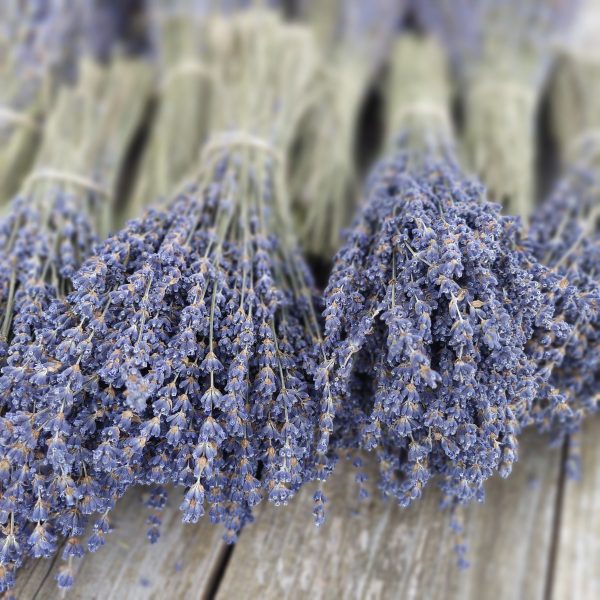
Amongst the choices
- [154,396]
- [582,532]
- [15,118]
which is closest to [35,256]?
[154,396]

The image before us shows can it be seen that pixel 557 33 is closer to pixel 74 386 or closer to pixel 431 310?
pixel 431 310

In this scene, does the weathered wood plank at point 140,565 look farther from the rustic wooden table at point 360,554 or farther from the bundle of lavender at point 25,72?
the bundle of lavender at point 25,72

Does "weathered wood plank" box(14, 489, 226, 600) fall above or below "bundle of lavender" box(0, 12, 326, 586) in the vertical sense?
below

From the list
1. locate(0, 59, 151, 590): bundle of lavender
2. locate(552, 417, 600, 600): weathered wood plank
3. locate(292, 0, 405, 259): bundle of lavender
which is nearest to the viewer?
locate(0, 59, 151, 590): bundle of lavender

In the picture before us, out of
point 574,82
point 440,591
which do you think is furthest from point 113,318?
point 574,82

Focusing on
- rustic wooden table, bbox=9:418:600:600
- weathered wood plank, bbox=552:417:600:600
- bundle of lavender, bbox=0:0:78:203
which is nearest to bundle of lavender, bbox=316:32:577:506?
rustic wooden table, bbox=9:418:600:600

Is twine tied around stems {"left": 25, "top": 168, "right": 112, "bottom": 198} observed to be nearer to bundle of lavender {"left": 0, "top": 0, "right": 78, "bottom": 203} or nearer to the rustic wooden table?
bundle of lavender {"left": 0, "top": 0, "right": 78, "bottom": 203}

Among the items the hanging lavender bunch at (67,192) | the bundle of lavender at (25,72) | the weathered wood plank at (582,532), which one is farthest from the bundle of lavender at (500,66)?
the bundle of lavender at (25,72)
